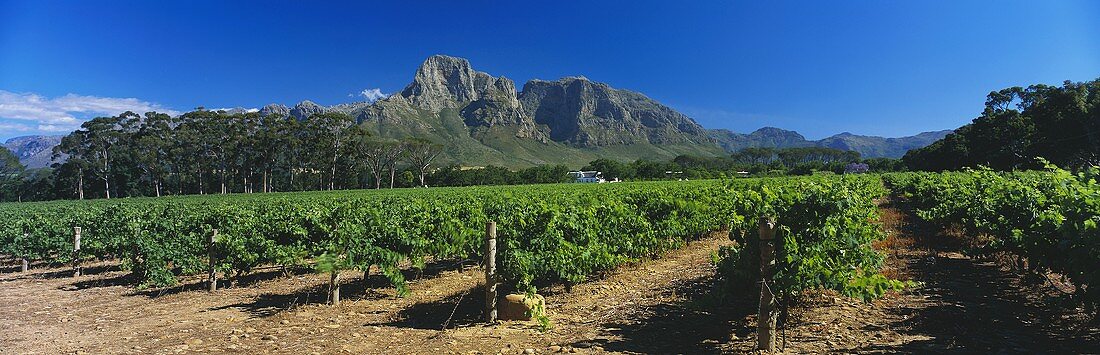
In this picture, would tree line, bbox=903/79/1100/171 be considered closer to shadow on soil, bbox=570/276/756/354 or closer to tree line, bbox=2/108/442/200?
shadow on soil, bbox=570/276/756/354

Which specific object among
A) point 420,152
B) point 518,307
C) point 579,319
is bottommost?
point 579,319

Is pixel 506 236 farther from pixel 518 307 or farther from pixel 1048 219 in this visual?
pixel 1048 219

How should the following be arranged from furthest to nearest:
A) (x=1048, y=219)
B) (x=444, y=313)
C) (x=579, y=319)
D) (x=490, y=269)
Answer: (x=444, y=313)
(x=579, y=319)
(x=490, y=269)
(x=1048, y=219)

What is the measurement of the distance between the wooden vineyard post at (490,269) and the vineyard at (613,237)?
17.4 inches

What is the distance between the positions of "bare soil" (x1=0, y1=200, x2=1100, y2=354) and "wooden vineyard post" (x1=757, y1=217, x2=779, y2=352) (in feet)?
0.96

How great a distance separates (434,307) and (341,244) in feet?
7.06

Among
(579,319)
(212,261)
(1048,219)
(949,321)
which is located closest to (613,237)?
(579,319)

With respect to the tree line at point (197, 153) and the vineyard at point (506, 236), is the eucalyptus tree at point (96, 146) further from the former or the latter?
the vineyard at point (506, 236)

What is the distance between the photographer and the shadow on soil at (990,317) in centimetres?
584

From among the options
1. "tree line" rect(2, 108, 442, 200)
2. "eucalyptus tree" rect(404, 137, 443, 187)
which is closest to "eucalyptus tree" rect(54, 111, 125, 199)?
"tree line" rect(2, 108, 442, 200)

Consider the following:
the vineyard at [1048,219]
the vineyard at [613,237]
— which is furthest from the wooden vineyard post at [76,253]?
the vineyard at [1048,219]

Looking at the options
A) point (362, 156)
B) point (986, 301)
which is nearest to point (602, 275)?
point (986, 301)

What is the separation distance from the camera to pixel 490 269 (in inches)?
304

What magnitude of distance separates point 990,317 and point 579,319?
590 cm
